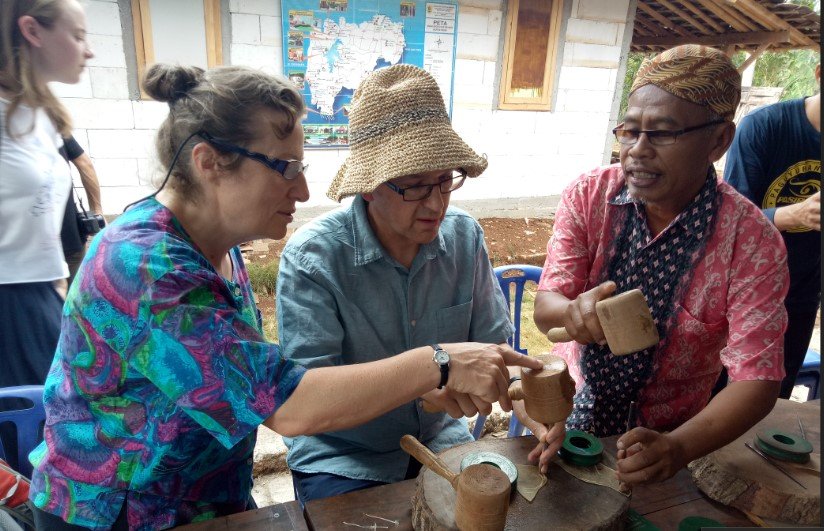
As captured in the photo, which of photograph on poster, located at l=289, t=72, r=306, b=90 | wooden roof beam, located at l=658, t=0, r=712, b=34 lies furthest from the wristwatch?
wooden roof beam, located at l=658, t=0, r=712, b=34

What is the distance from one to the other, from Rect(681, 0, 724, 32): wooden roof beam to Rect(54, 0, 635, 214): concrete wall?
5.24 ft

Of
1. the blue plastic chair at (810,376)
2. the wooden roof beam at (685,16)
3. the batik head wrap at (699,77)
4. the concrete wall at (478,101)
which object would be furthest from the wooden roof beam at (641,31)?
the batik head wrap at (699,77)

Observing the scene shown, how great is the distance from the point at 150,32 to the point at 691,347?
5.43 meters

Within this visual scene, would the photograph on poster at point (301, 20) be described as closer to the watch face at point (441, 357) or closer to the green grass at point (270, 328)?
the green grass at point (270, 328)

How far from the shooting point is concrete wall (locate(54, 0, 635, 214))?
536 cm

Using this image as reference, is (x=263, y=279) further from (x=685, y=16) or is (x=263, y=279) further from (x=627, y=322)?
(x=685, y=16)

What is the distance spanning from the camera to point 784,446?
1839 millimetres

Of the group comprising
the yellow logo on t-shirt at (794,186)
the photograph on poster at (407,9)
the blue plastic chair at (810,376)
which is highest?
the photograph on poster at (407,9)

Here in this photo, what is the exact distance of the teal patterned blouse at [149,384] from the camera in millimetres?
1326

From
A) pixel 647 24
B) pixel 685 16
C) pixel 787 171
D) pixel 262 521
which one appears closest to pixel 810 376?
pixel 787 171

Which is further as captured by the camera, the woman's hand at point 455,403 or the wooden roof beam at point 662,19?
the wooden roof beam at point 662,19

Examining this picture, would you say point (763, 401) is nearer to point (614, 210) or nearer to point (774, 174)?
point (614, 210)

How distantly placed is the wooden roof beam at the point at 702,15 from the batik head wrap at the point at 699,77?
8.26m

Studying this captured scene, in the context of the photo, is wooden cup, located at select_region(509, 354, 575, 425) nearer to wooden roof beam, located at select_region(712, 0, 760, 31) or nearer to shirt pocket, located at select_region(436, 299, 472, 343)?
shirt pocket, located at select_region(436, 299, 472, 343)
